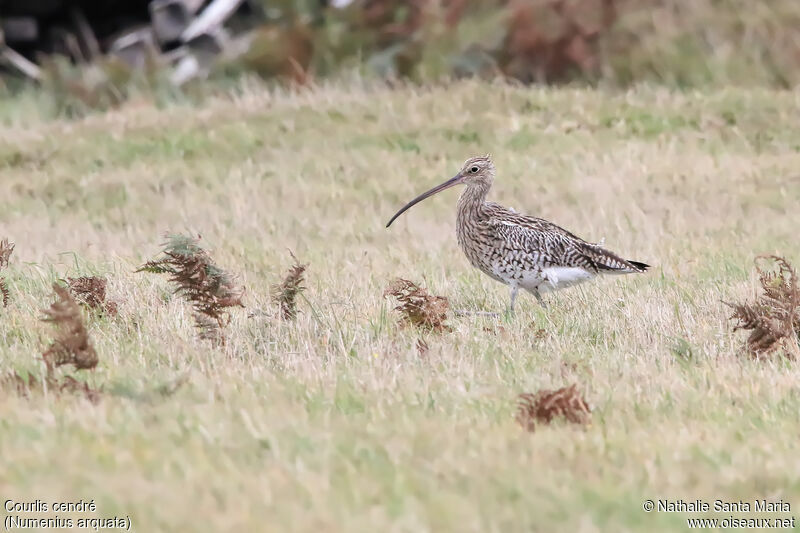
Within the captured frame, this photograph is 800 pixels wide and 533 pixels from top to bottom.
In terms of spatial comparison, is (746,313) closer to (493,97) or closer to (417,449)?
(417,449)

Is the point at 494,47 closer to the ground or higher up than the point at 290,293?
higher up

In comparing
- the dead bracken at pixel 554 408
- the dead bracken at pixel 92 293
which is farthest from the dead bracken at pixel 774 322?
the dead bracken at pixel 92 293

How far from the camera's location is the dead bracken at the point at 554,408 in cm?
661

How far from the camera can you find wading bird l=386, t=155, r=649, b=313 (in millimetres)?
10422

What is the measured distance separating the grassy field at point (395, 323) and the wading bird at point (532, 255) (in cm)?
25

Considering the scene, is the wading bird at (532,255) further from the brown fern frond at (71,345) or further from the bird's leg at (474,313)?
the brown fern frond at (71,345)

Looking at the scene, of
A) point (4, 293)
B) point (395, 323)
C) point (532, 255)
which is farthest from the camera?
point (532, 255)

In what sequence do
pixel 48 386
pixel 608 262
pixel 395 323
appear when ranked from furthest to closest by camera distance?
pixel 608 262
pixel 395 323
pixel 48 386

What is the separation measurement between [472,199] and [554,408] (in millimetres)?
4858

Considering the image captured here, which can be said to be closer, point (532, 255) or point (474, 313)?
point (474, 313)

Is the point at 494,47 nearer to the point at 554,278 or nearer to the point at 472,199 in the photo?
the point at 472,199

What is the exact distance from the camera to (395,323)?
9.17 m

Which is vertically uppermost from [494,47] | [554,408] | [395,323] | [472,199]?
[494,47]

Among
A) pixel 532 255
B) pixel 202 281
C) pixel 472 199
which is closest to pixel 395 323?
pixel 202 281
